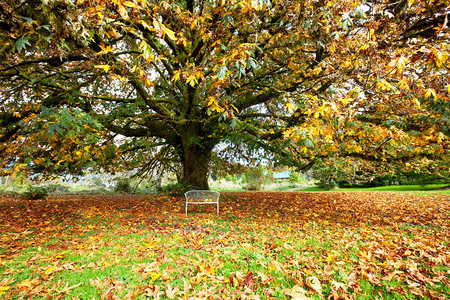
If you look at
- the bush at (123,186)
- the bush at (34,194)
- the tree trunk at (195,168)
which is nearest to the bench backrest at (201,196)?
the tree trunk at (195,168)

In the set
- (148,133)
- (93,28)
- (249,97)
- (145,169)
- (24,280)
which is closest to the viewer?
(24,280)

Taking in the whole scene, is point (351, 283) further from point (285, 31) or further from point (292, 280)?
point (285, 31)

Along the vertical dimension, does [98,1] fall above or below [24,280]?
above

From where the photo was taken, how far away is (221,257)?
11.2 ft

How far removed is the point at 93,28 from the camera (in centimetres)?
284

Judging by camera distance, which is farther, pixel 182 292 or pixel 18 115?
pixel 18 115

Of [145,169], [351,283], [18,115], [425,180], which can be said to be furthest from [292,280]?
[425,180]

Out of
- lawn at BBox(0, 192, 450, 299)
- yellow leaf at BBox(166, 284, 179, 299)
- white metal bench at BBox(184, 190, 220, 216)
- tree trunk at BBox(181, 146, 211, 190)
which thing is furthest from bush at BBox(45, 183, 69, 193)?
yellow leaf at BBox(166, 284, 179, 299)

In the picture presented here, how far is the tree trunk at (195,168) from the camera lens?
8.39 metres

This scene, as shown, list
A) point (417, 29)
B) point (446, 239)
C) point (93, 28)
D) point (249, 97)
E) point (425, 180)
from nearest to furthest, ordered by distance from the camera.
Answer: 1. point (93, 28)
2. point (446, 239)
3. point (417, 29)
4. point (249, 97)
5. point (425, 180)

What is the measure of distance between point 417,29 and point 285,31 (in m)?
2.94

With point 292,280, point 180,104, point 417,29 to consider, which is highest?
point 417,29

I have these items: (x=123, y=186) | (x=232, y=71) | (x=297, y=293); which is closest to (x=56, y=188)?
(x=123, y=186)

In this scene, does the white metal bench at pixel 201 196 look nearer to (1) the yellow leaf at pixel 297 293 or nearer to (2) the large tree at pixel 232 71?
(2) the large tree at pixel 232 71
